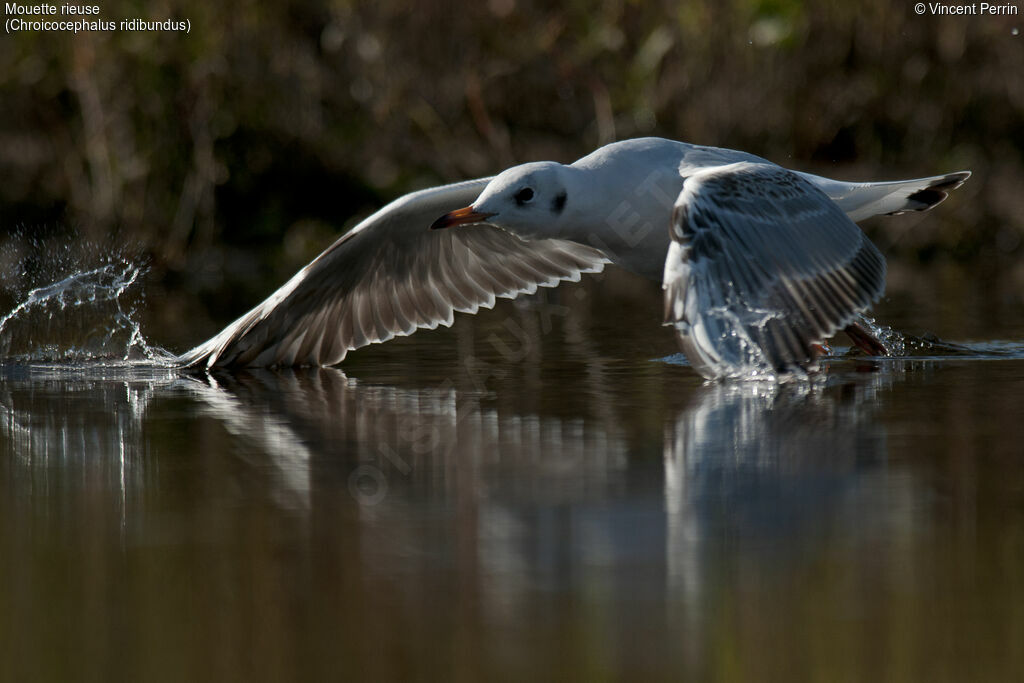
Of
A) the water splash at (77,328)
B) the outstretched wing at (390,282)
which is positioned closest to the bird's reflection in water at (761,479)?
the outstretched wing at (390,282)

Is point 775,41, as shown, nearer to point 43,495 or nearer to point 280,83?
point 280,83

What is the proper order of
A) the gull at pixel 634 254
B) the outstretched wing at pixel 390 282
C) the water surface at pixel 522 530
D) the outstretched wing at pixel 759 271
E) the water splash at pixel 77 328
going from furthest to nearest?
the water splash at pixel 77 328 < the outstretched wing at pixel 390 282 < the gull at pixel 634 254 < the outstretched wing at pixel 759 271 < the water surface at pixel 522 530

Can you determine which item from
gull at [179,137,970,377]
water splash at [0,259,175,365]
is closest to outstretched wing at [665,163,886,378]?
gull at [179,137,970,377]

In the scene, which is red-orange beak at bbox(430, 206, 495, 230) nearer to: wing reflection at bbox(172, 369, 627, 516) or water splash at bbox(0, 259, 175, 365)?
wing reflection at bbox(172, 369, 627, 516)

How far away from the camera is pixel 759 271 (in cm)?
504

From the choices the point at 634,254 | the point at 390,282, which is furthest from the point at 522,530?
the point at 390,282

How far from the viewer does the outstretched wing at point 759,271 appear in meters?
4.72

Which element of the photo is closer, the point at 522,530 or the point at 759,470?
the point at 522,530

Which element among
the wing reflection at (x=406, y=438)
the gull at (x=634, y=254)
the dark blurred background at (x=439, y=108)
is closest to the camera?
the wing reflection at (x=406, y=438)

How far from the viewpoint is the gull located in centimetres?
488

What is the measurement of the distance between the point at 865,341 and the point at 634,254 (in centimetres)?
110

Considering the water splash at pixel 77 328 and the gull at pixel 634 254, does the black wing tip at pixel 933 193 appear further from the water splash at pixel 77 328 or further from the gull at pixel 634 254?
the water splash at pixel 77 328

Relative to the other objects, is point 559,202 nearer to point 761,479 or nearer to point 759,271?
point 759,271

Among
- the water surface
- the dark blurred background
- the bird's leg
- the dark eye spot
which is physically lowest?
the water surface
